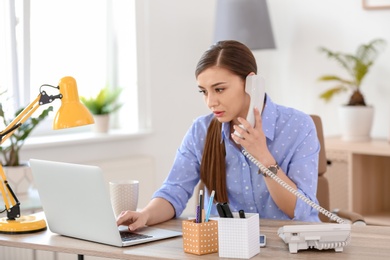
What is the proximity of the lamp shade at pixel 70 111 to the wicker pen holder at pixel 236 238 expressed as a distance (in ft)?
1.70

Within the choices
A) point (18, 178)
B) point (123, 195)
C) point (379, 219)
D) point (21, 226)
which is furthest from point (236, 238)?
point (379, 219)

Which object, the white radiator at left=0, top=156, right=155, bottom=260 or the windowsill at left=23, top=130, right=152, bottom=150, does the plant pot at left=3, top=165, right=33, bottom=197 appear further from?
the white radiator at left=0, top=156, right=155, bottom=260

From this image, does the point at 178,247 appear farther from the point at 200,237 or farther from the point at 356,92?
the point at 356,92

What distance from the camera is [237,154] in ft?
9.14

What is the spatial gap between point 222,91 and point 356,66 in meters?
1.95

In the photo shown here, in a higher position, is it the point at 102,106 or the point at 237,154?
the point at 102,106

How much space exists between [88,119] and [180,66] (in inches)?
98.8

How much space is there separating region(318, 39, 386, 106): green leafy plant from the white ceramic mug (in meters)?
2.11

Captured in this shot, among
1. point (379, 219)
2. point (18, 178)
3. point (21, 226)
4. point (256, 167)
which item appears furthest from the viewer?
point (379, 219)

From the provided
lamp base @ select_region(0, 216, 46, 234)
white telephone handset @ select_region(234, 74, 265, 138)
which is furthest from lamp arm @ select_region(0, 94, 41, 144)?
white telephone handset @ select_region(234, 74, 265, 138)

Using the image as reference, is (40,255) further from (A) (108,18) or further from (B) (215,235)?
(B) (215,235)

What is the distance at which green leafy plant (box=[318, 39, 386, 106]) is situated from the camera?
440cm

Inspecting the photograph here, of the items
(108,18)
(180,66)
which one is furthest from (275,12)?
(108,18)

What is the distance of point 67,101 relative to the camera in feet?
7.73
